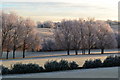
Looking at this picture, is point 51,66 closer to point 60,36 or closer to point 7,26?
point 7,26

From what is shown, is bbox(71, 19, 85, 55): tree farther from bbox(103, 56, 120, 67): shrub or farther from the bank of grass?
the bank of grass

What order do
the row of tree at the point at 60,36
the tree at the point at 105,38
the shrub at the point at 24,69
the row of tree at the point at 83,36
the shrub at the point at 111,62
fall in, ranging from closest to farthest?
1. the shrub at the point at 24,69
2. the shrub at the point at 111,62
3. the row of tree at the point at 60,36
4. the row of tree at the point at 83,36
5. the tree at the point at 105,38

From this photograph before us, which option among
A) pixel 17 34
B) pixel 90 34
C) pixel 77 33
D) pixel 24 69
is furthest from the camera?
pixel 90 34

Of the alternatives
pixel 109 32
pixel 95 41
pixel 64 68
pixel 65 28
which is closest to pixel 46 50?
pixel 65 28

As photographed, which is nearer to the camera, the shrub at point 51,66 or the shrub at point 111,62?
the shrub at point 51,66

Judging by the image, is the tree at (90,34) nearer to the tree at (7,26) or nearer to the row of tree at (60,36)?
the row of tree at (60,36)

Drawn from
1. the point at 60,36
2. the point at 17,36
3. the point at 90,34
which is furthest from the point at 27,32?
the point at 90,34

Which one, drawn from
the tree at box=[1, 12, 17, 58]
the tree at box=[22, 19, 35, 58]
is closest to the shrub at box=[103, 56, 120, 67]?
the tree at box=[22, 19, 35, 58]

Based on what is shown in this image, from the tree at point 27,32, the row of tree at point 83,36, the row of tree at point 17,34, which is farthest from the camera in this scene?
the row of tree at point 83,36

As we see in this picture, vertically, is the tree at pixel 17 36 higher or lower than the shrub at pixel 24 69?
higher

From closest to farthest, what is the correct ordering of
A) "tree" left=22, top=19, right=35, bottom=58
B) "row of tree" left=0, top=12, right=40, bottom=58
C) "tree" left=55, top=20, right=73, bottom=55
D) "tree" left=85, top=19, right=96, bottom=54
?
"row of tree" left=0, top=12, right=40, bottom=58 → "tree" left=22, top=19, right=35, bottom=58 → "tree" left=55, top=20, right=73, bottom=55 → "tree" left=85, top=19, right=96, bottom=54

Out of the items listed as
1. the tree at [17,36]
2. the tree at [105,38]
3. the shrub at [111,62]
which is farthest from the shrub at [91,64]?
the tree at [105,38]

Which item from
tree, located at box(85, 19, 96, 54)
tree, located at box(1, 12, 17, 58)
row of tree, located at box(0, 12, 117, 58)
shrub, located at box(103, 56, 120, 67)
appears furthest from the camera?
tree, located at box(85, 19, 96, 54)

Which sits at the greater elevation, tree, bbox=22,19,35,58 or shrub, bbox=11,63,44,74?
tree, bbox=22,19,35,58
